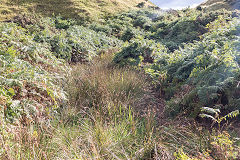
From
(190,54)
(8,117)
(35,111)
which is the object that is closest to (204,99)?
(190,54)

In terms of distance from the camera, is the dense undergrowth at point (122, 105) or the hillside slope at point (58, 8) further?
the hillside slope at point (58, 8)

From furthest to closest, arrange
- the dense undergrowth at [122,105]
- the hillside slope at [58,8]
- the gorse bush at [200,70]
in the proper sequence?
the hillside slope at [58,8], the gorse bush at [200,70], the dense undergrowth at [122,105]

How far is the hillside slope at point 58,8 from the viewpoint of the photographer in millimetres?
13852

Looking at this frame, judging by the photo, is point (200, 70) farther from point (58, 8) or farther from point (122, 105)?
point (58, 8)

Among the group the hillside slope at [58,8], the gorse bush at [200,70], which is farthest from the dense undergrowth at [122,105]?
the hillside slope at [58,8]

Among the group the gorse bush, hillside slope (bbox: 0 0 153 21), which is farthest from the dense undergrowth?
hillside slope (bbox: 0 0 153 21)

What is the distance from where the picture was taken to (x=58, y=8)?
1525 cm

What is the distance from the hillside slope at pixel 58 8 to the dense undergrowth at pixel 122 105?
9.22 metres

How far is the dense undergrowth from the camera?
2064 millimetres

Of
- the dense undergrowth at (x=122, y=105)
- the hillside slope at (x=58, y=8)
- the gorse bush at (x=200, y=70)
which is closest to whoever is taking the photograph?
the dense undergrowth at (x=122, y=105)

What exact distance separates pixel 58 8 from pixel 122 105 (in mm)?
15052

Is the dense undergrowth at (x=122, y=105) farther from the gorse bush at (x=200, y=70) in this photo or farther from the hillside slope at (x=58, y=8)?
the hillside slope at (x=58, y=8)

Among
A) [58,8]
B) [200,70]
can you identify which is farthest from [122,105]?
[58,8]

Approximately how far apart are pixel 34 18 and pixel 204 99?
7.89 meters
